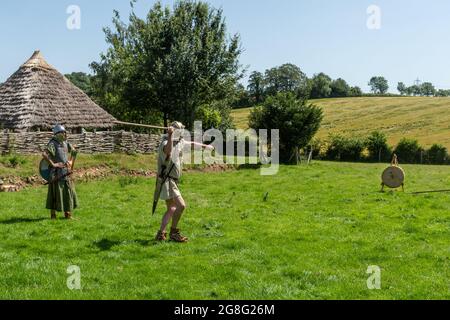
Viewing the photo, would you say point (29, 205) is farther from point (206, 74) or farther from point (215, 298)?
point (206, 74)

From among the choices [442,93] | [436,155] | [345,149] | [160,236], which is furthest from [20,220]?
[442,93]

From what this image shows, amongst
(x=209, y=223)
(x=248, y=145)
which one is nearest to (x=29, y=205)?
(x=209, y=223)

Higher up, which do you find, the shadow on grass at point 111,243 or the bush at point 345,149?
the bush at point 345,149

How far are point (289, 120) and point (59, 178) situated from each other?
80.9 feet

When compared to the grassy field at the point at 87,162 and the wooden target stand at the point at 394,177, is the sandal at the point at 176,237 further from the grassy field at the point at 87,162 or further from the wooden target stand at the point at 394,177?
the grassy field at the point at 87,162

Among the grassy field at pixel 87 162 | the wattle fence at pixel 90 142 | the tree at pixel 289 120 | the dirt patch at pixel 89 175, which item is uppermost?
the tree at pixel 289 120

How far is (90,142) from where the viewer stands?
28266 mm

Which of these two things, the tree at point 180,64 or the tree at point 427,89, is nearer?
the tree at point 180,64

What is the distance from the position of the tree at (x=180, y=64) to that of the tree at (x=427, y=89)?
5265 inches

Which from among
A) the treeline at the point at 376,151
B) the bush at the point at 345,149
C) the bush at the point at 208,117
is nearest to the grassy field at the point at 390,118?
the treeline at the point at 376,151

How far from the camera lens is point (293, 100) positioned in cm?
3650

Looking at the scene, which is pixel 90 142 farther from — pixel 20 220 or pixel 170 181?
pixel 170 181

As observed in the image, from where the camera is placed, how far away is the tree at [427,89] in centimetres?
15900

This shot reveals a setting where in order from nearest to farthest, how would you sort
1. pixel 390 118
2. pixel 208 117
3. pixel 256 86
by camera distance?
pixel 208 117 < pixel 390 118 < pixel 256 86
